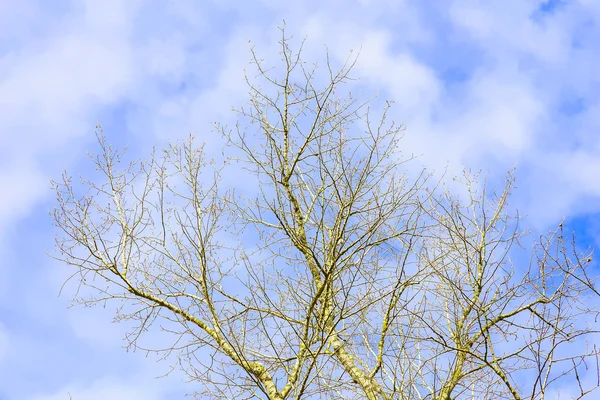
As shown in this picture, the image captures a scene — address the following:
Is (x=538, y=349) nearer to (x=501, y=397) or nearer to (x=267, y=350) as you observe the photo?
(x=501, y=397)

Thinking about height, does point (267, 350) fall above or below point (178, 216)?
below

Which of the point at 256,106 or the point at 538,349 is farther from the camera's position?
the point at 256,106

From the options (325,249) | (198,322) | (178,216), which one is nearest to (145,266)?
(198,322)

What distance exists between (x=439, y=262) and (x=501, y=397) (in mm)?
1597

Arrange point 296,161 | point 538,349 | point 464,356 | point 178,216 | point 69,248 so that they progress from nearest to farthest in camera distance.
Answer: point 538,349, point 178,216, point 464,356, point 69,248, point 296,161

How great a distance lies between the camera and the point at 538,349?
455 cm

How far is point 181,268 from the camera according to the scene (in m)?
6.97

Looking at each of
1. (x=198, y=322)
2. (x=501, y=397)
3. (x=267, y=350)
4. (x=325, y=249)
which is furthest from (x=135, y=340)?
(x=501, y=397)

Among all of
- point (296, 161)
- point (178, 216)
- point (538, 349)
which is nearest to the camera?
point (538, 349)

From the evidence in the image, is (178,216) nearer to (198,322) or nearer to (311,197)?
(198,322)

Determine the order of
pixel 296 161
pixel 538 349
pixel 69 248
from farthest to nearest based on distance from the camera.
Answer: pixel 296 161 → pixel 69 248 → pixel 538 349

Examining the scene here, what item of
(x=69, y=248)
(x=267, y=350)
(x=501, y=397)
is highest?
(x=69, y=248)

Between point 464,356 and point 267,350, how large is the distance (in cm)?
→ 209

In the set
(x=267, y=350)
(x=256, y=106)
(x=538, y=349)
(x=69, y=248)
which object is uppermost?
(x=256, y=106)
